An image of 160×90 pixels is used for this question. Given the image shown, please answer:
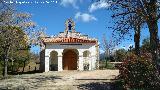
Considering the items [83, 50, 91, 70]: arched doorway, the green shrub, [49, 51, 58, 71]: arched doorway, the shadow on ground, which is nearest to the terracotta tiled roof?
[83, 50, 91, 70]: arched doorway

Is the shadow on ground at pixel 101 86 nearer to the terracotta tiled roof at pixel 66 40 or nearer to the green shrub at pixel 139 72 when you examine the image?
the green shrub at pixel 139 72

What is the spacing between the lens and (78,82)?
32375 millimetres

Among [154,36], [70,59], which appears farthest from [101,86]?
[70,59]

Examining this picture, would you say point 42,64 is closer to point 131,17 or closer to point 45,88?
point 45,88

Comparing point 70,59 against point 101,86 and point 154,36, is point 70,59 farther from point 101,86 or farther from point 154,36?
point 154,36

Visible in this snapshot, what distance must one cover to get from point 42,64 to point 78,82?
22020 mm

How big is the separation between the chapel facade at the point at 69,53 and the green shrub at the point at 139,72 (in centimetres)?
2246

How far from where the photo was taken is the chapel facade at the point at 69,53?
5062cm

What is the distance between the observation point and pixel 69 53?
172 ft

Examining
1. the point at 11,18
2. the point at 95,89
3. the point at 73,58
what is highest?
the point at 11,18

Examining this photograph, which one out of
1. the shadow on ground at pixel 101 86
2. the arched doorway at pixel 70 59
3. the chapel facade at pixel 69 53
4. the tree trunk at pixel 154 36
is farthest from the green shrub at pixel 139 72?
the arched doorway at pixel 70 59

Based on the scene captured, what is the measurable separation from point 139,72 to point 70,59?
2614 cm

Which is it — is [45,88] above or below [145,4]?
below

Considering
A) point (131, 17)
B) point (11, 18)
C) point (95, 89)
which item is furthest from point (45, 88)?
point (11, 18)
